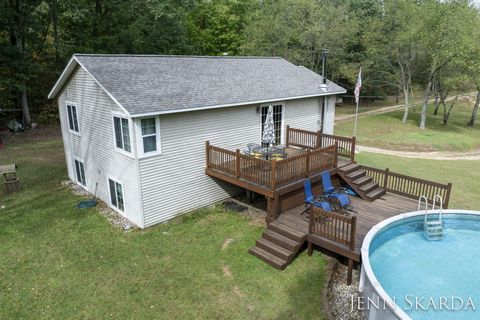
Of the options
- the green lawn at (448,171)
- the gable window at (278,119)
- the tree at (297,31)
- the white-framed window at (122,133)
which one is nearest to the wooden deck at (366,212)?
the green lawn at (448,171)

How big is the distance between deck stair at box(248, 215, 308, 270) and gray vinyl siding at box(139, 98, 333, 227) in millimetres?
3590

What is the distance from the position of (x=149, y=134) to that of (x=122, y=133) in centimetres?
117

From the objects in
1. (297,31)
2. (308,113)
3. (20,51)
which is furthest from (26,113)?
(297,31)

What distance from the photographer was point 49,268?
910 centimetres

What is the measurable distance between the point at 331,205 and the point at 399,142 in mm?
14898

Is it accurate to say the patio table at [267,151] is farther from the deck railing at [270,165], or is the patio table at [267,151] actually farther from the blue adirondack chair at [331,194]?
the blue adirondack chair at [331,194]

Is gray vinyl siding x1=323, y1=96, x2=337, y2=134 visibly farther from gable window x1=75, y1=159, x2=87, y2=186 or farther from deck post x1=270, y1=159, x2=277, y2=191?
gable window x1=75, y1=159, x2=87, y2=186

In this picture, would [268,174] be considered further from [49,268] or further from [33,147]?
[33,147]

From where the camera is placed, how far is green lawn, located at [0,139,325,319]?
755cm

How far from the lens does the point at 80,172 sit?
49.2ft

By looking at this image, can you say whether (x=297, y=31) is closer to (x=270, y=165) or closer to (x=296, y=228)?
(x=270, y=165)

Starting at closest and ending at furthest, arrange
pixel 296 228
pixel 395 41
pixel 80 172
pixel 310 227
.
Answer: pixel 310 227
pixel 296 228
pixel 80 172
pixel 395 41

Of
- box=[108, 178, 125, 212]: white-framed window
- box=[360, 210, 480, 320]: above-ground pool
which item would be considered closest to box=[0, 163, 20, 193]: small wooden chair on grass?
box=[108, 178, 125, 212]: white-framed window

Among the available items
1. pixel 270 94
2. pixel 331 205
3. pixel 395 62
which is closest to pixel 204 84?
pixel 270 94
